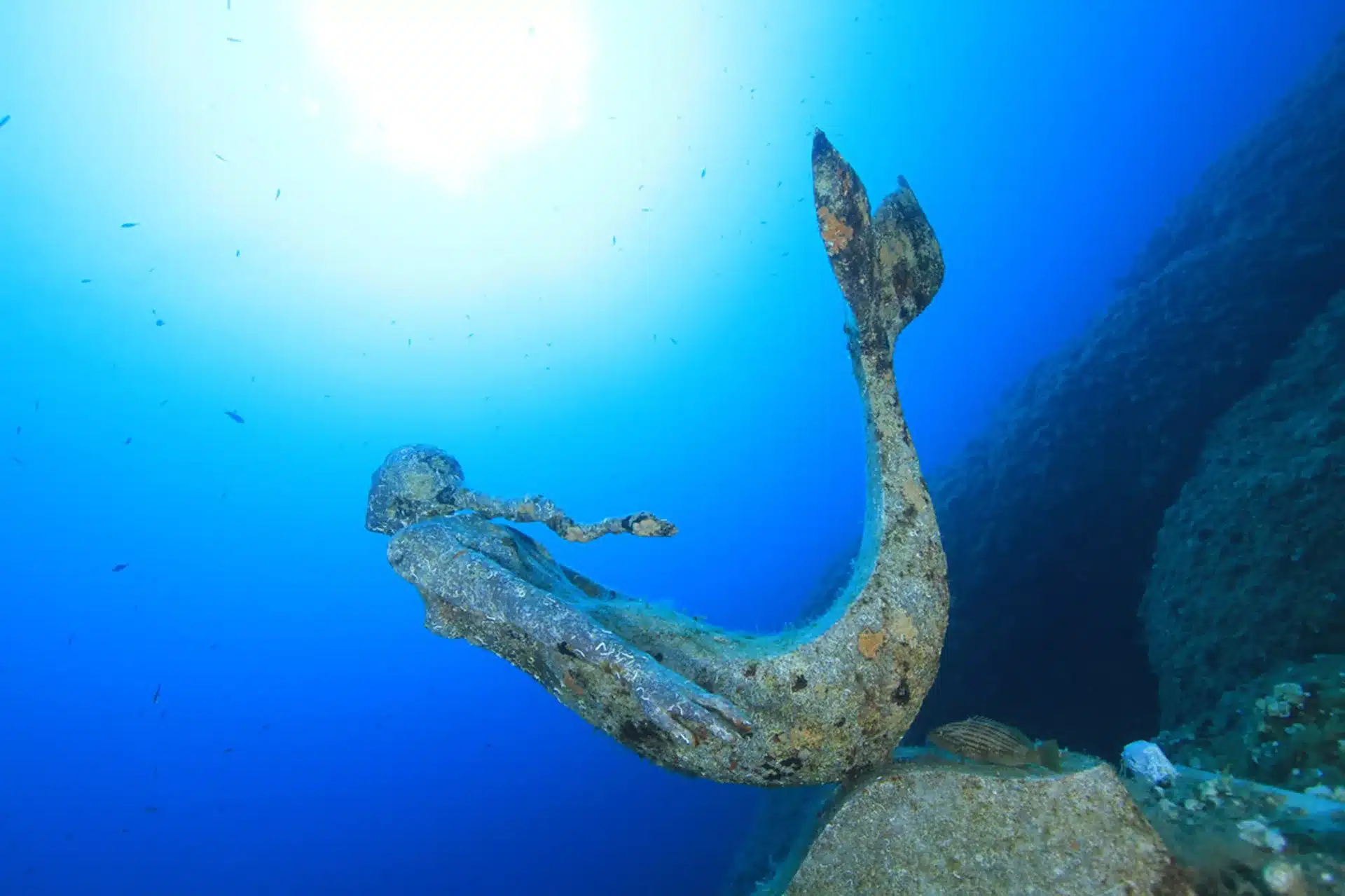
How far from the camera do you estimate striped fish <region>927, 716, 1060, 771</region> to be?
4430 millimetres

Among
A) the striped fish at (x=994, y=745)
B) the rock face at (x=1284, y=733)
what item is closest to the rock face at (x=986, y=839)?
the striped fish at (x=994, y=745)

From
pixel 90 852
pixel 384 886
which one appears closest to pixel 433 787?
pixel 384 886

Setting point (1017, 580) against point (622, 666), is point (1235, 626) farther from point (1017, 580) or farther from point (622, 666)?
point (622, 666)

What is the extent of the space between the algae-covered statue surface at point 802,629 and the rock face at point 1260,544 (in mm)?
4698

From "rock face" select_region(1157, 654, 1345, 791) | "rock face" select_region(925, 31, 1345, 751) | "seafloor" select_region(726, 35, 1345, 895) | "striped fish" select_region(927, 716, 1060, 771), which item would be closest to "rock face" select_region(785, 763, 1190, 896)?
"seafloor" select_region(726, 35, 1345, 895)

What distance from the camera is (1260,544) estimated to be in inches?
285

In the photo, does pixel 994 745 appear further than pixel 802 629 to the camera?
No

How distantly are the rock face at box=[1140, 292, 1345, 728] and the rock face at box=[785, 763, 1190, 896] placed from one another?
4306 mm

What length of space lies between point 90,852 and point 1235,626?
77.6 m

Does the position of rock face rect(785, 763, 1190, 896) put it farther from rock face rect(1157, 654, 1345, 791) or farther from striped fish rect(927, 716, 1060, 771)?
rock face rect(1157, 654, 1345, 791)

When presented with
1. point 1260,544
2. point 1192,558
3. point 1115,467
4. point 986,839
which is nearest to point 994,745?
point 986,839

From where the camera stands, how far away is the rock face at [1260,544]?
6.50 meters

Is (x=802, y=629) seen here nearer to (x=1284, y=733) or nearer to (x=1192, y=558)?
(x=1284, y=733)

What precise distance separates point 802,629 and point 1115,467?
8.94 metres
